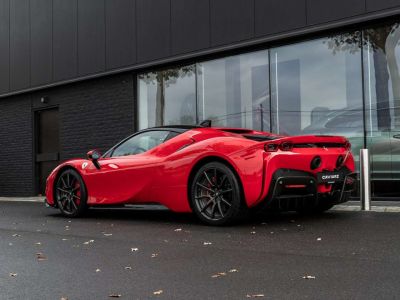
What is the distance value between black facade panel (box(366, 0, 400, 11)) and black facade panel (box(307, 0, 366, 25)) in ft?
0.37

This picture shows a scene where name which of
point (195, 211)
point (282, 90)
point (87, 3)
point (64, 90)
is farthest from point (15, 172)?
point (195, 211)

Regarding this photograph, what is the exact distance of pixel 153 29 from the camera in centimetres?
1295

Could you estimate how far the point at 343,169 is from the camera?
688 cm

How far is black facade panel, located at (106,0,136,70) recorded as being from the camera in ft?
44.1

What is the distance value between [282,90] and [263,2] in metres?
1.84

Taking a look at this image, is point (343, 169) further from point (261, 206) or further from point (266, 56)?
point (266, 56)

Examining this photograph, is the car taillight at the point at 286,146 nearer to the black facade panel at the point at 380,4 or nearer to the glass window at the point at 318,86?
the glass window at the point at 318,86

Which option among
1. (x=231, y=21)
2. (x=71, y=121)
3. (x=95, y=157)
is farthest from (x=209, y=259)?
(x=71, y=121)

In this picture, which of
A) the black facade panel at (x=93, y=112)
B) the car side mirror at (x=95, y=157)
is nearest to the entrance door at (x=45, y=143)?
the black facade panel at (x=93, y=112)

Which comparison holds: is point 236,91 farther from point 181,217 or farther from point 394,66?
point 181,217

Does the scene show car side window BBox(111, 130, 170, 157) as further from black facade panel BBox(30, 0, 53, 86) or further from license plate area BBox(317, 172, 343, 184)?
black facade panel BBox(30, 0, 53, 86)

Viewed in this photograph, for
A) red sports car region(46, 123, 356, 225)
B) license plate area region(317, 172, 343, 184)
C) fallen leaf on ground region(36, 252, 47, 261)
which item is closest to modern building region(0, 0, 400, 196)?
license plate area region(317, 172, 343, 184)

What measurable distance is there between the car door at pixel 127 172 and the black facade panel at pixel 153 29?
5167 mm

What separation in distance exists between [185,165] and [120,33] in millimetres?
7726
